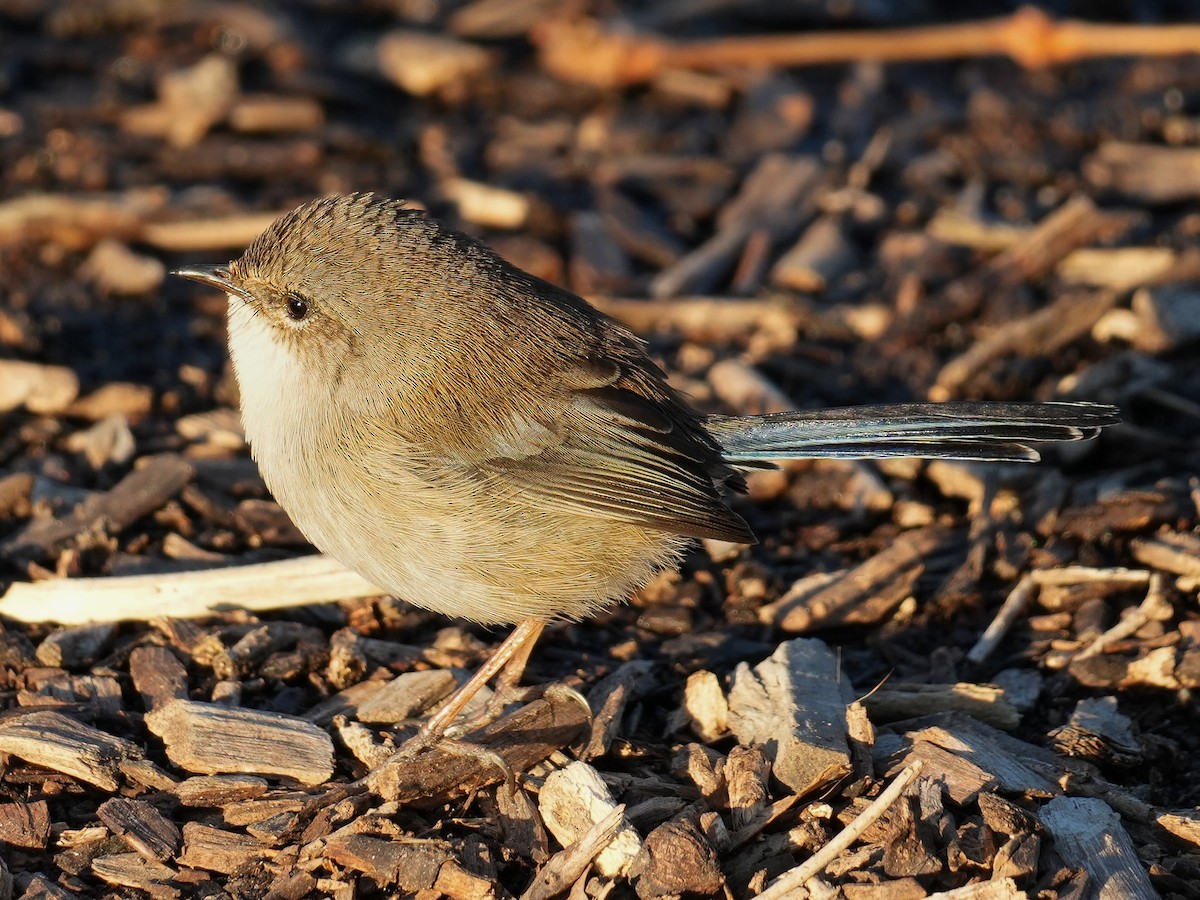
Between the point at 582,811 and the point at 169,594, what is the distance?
6.38 feet

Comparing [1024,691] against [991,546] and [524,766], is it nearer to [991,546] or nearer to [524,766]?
[991,546]

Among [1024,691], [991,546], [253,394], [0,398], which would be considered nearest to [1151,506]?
[991,546]

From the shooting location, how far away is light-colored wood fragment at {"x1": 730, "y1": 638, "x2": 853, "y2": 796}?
4.22 metres

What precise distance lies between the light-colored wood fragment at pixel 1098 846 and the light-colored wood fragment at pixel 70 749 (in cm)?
293

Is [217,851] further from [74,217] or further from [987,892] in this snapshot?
[74,217]

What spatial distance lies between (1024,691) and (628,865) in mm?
1758

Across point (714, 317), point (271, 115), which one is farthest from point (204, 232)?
point (714, 317)

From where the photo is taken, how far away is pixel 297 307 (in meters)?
4.91

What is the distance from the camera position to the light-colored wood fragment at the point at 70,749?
4.35 metres

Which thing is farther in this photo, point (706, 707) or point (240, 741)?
point (706, 707)

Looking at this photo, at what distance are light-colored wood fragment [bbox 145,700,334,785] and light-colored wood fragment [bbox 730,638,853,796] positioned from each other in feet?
4.67

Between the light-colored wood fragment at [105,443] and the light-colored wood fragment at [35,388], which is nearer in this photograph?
the light-colored wood fragment at [105,443]

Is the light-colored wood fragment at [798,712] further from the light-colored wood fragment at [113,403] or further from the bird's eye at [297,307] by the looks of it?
the light-colored wood fragment at [113,403]

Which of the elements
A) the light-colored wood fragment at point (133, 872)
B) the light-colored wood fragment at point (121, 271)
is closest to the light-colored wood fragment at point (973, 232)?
the light-colored wood fragment at point (121, 271)
